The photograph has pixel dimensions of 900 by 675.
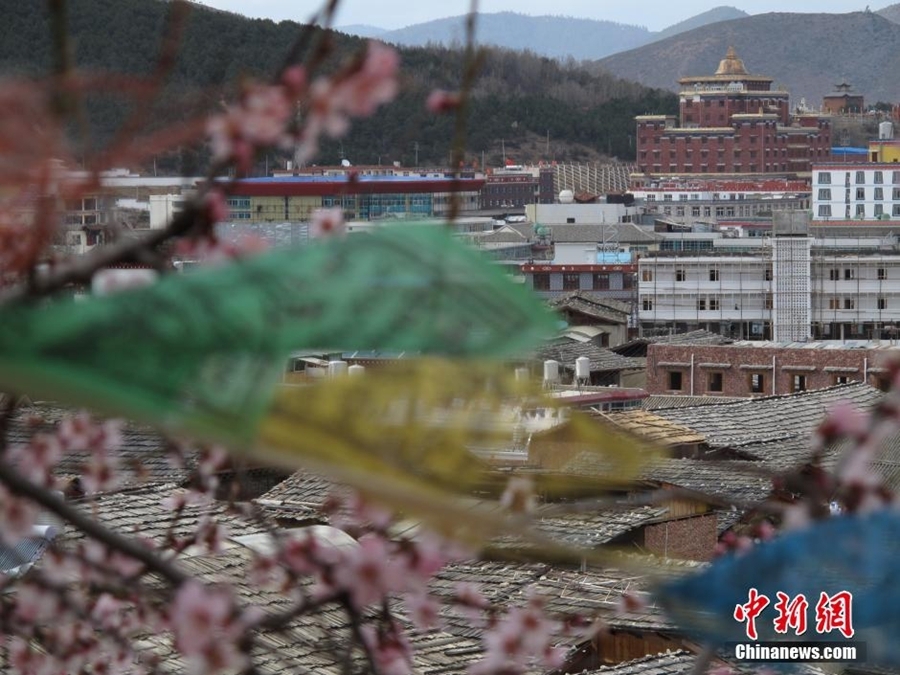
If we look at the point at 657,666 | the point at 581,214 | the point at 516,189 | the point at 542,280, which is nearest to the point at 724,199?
the point at 516,189

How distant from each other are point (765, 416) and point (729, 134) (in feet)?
185

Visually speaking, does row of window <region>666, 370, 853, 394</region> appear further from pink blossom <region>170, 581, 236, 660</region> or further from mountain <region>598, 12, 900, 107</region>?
mountain <region>598, 12, 900, 107</region>

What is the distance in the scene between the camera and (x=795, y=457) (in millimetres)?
11477

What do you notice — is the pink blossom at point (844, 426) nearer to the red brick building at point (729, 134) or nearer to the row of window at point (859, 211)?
the row of window at point (859, 211)

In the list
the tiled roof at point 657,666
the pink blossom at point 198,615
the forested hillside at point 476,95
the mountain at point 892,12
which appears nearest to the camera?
the pink blossom at point 198,615

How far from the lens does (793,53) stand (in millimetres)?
139250

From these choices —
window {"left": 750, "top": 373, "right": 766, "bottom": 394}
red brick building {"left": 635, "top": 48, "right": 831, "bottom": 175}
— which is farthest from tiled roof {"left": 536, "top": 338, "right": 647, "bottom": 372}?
red brick building {"left": 635, "top": 48, "right": 831, "bottom": 175}

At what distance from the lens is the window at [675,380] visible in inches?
866

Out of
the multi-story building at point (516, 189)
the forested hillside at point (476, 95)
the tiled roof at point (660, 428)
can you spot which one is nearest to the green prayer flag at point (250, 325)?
the tiled roof at point (660, 428)

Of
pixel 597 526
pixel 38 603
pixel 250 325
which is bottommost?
pixel 597 526

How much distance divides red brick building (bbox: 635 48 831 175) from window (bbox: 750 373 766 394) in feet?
159

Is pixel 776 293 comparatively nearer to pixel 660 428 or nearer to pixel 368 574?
pixel 660 428

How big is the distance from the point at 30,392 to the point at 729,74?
75013 millimetres

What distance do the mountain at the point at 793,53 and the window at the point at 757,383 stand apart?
11099cm
